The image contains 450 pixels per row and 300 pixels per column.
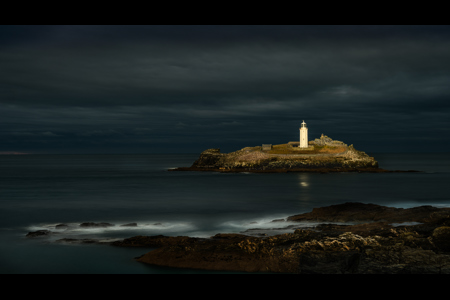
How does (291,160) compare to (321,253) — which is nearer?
(321,253)

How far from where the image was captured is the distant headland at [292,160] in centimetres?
7856

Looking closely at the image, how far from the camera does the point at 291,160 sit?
80.2 m

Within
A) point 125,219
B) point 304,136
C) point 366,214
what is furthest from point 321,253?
point 304,136

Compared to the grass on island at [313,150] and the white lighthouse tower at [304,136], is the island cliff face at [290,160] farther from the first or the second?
the white lighthouse tower at [304,136]

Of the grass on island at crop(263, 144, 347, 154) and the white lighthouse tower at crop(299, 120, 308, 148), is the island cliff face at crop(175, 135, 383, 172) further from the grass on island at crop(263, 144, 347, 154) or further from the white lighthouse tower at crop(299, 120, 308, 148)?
the white lighthouse tower at crop(299, 120, 308, 148)

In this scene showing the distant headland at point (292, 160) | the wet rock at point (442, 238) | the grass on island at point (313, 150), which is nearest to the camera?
the wet rock at point (442, 238)

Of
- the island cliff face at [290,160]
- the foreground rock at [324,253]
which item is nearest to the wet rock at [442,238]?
the foreground rock at [324,253]

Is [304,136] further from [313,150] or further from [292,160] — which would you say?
[292,160]

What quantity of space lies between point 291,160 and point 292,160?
22 cm

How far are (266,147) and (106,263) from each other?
7862cm

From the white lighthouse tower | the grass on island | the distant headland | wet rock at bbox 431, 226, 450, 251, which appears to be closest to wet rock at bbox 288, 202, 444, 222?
wet rock at bbox 431, 226, 450, 251

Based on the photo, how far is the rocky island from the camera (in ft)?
258

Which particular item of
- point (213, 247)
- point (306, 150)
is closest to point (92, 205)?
point (213, 247)

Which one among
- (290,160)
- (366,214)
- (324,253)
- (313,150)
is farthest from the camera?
(313,150)
